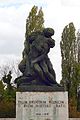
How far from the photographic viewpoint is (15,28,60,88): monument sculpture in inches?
743

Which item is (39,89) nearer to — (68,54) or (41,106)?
(41,106)

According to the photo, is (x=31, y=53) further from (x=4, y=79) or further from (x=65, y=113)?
(x=4, y=79)

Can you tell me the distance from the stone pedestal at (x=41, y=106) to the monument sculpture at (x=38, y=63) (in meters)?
0.67

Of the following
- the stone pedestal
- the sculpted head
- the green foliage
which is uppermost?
the green foliage

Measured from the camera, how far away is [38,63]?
62.8 feet

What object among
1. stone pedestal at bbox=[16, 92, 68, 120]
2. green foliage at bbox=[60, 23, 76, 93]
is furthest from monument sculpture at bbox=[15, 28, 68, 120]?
green foliage at bbox=[60, 23, 76, 93]

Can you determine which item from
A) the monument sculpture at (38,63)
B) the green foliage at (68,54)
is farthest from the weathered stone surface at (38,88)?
the green foliage at (68,54)

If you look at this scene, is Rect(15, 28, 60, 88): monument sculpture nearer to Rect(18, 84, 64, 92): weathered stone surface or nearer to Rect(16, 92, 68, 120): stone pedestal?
Rect(18, 84, 64, 92): weathered stone surface

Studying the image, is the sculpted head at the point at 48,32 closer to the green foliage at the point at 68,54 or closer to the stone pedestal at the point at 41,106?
the stone pedestal at the point at 41,106

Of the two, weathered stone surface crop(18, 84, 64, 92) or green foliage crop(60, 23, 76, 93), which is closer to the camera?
weathered stone surface crop(18, 84, 64, 92)

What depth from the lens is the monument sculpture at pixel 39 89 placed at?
59.5 feet

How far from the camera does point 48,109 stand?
18156mm

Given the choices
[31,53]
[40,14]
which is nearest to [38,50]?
[31,53]

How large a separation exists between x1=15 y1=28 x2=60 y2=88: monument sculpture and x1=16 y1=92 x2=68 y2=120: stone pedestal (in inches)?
26.4
